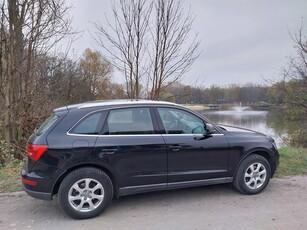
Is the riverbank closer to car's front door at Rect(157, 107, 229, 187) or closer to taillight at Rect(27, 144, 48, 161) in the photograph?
taillight at Rect(27, 144, 48, 161)

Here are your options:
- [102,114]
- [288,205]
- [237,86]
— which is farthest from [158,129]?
[237,86]

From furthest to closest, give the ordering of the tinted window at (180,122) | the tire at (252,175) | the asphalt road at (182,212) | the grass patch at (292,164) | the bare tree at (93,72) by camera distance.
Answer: the bare tree at (93,72)
the grass patch at (292,164)
the tire at (252,175)
the tinted window at (180,122)
the asphalt road at (182,212)

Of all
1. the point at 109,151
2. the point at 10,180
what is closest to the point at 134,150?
the point at 109,151

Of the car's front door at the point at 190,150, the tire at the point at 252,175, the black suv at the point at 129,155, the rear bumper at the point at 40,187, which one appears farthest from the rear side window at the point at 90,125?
the tire at the point at 252,175

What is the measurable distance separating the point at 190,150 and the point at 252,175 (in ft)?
4.13

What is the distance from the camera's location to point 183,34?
29.9ft

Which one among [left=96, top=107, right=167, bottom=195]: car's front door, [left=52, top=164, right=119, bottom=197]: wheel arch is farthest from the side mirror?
[left=52, top=164, right=119, bottom=197]: wheel arch

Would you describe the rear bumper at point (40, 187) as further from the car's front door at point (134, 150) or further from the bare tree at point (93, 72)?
the bare tree at point (93, 72)

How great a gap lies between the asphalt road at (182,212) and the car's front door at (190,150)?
373 millimetres

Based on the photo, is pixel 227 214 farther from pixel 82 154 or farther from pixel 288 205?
pixel 82 154

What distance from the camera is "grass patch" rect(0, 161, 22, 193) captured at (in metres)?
4.61

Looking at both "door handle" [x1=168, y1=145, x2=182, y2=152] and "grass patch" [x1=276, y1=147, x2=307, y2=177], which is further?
"grass patch" [x1=276, y1=147, x2=307, y2=177]

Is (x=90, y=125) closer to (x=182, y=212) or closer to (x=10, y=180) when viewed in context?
(x=182, y=212)

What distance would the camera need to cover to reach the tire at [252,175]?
4.43 metres
